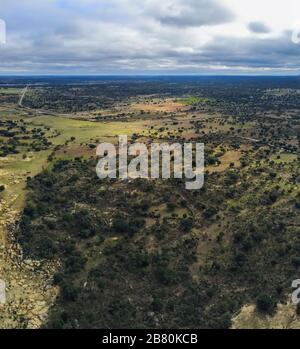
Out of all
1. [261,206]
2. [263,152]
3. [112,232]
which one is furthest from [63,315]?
[263,152]

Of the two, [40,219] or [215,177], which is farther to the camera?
[215,177]

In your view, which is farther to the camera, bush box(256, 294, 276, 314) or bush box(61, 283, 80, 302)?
bush box(61, 283, 80, 302)

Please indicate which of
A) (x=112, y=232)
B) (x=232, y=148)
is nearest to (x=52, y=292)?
(x=112, y=232)

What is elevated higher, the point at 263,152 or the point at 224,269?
the point at 263,152

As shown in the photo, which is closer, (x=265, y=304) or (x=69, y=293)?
(x=265, y=304)

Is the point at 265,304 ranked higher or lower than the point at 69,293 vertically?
lower

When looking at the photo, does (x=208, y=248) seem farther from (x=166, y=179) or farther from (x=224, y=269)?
(x=166, y=179)

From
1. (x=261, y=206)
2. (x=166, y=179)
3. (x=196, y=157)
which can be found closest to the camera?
(x=261, y=206)

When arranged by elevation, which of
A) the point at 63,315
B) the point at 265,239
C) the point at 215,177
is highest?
the point at 215,177

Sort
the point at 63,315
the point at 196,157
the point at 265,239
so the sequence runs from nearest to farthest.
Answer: the point at 63,315 < the point at 265,239 < the point at 196,157

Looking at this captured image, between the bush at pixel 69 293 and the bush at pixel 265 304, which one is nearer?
the bush at pixel 265 304
